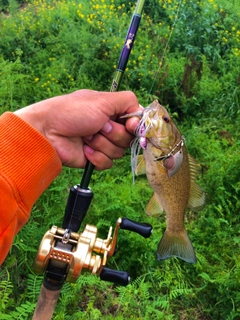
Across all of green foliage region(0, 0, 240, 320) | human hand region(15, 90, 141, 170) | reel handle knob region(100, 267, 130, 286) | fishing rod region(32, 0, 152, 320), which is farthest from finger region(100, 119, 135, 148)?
green foliage region(0, 0, 240, 320)

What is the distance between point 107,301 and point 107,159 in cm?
132

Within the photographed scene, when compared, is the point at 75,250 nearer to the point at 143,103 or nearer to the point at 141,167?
the point at 141,167

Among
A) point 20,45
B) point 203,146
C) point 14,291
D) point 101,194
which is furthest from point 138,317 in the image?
point 20,45

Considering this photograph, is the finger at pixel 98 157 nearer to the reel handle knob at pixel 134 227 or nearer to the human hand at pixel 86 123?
the human hand at pixel 86 123

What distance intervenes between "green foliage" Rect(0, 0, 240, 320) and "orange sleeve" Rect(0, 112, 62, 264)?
45.0 inches

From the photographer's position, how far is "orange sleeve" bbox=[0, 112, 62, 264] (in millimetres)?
1435

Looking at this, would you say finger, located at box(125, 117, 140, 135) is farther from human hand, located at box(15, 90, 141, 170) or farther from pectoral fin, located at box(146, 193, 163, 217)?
pectoral fin, located at box(146, 193, 163, 217)

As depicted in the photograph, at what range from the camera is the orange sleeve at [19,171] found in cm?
143

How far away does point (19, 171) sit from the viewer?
1.52 m

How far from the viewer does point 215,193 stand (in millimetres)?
3842

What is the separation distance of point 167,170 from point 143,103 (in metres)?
2.97

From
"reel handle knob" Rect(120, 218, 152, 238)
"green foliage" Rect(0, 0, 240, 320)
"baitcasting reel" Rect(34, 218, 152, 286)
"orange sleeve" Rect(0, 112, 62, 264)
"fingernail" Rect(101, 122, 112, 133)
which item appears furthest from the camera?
"green foliage" Rect(0, 0, 240, 320)

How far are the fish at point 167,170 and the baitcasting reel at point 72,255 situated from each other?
0.97 ft

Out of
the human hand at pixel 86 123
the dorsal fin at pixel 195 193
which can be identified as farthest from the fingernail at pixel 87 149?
the dorsal fin at pixel 195 193
